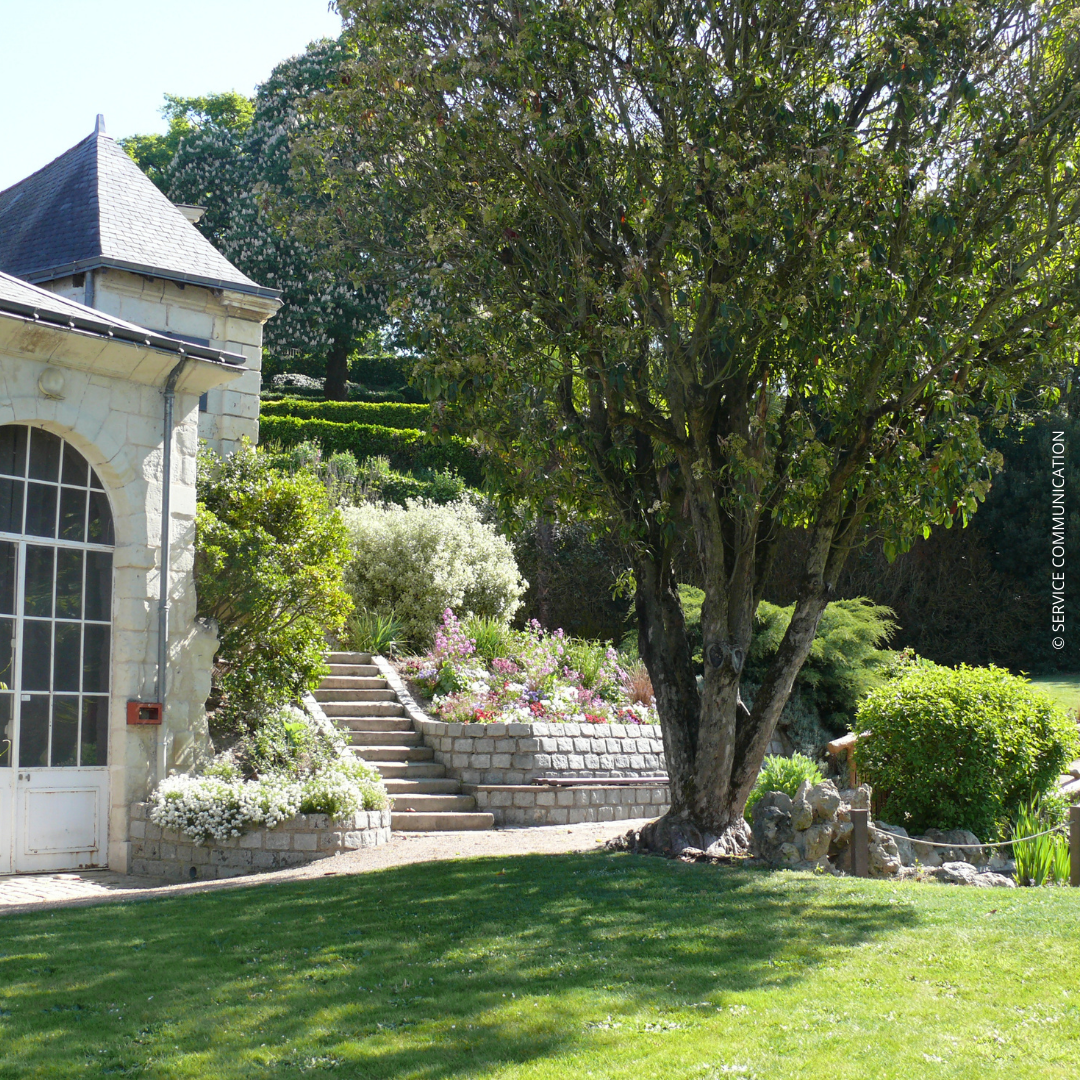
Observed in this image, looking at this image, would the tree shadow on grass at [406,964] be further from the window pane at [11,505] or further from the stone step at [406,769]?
the stone step at [406,769]

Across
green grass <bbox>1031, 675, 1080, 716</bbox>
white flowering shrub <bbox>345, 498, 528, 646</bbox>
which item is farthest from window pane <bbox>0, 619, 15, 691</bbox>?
green grass <bbox>1031, 675, 1080, 716</bbox>

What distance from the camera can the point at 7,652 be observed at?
28.7 feet

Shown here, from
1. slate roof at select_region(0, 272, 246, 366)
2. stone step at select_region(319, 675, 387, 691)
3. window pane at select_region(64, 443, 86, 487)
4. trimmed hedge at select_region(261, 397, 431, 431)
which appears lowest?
stone step at select_region(319, 675, 387, 691)

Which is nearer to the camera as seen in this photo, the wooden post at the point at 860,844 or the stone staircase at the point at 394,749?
the wooden post at the point at 860,844

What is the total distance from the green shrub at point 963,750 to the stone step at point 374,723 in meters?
5.15

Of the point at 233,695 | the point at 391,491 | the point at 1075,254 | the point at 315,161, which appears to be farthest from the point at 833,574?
the point at 391,491

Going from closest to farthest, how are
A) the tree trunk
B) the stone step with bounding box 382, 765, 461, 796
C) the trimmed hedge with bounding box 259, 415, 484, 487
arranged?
the stone step with bounding box 382, 765, 461, 796 → the trimmed hedge with bounding box 259, 415, 484, 487 → the tree trunk

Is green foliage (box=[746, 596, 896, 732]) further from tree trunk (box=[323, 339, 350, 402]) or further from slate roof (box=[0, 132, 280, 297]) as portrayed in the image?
tree trunk (box=[323, 339, 350, 402])

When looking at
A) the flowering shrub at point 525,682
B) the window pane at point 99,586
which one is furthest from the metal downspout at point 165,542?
Result: the flowering shrub at point 525,682

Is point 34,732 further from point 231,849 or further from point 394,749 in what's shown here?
point 394,749

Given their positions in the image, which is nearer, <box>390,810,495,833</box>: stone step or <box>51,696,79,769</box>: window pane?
<box>51,696,79,769</box>: window pane

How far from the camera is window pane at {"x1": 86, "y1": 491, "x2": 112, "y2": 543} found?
31.0 feet

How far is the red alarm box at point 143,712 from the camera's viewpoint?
364 inches

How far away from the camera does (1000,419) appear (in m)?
7.66
